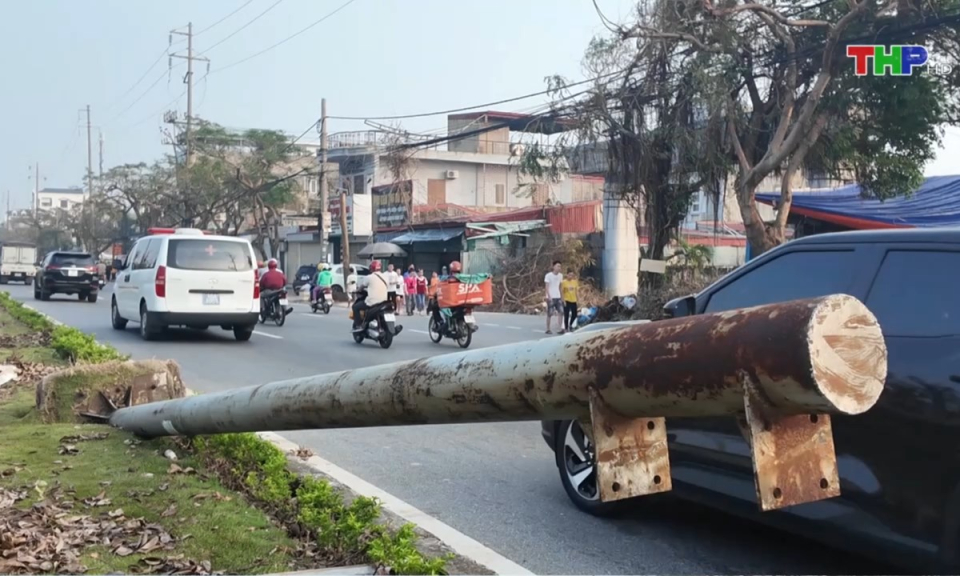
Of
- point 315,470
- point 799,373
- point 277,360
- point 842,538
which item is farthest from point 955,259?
point 277,360

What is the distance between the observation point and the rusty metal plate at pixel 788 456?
1.92m

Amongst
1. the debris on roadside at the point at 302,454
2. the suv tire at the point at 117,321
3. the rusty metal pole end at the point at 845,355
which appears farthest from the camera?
the suv tire at the point at 117,321

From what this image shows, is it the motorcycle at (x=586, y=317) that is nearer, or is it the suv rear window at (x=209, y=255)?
the suv rear window at (x=209, y=255)

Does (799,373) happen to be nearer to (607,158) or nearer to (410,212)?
(607,158)

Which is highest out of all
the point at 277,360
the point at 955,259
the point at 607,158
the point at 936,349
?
the point at 607,158

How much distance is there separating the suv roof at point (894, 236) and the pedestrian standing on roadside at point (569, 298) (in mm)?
15967

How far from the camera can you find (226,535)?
4645 millimetres

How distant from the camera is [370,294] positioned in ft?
53.7

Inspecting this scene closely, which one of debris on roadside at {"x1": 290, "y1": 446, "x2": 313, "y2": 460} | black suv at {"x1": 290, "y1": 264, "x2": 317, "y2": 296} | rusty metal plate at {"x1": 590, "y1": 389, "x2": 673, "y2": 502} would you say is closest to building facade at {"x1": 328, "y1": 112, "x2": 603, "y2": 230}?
black suv at {"x1": 290, "y1": 264, "x2": 317, "y2": 296}

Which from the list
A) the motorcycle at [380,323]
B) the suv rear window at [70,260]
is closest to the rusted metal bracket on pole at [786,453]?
the motorcycle at [380,323]

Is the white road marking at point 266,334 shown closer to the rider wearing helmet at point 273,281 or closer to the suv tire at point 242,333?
the suv tire at point 242,333

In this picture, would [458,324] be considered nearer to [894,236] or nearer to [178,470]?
[178,470]

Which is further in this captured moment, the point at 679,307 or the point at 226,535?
the point at 679,307

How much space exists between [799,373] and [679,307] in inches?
139
